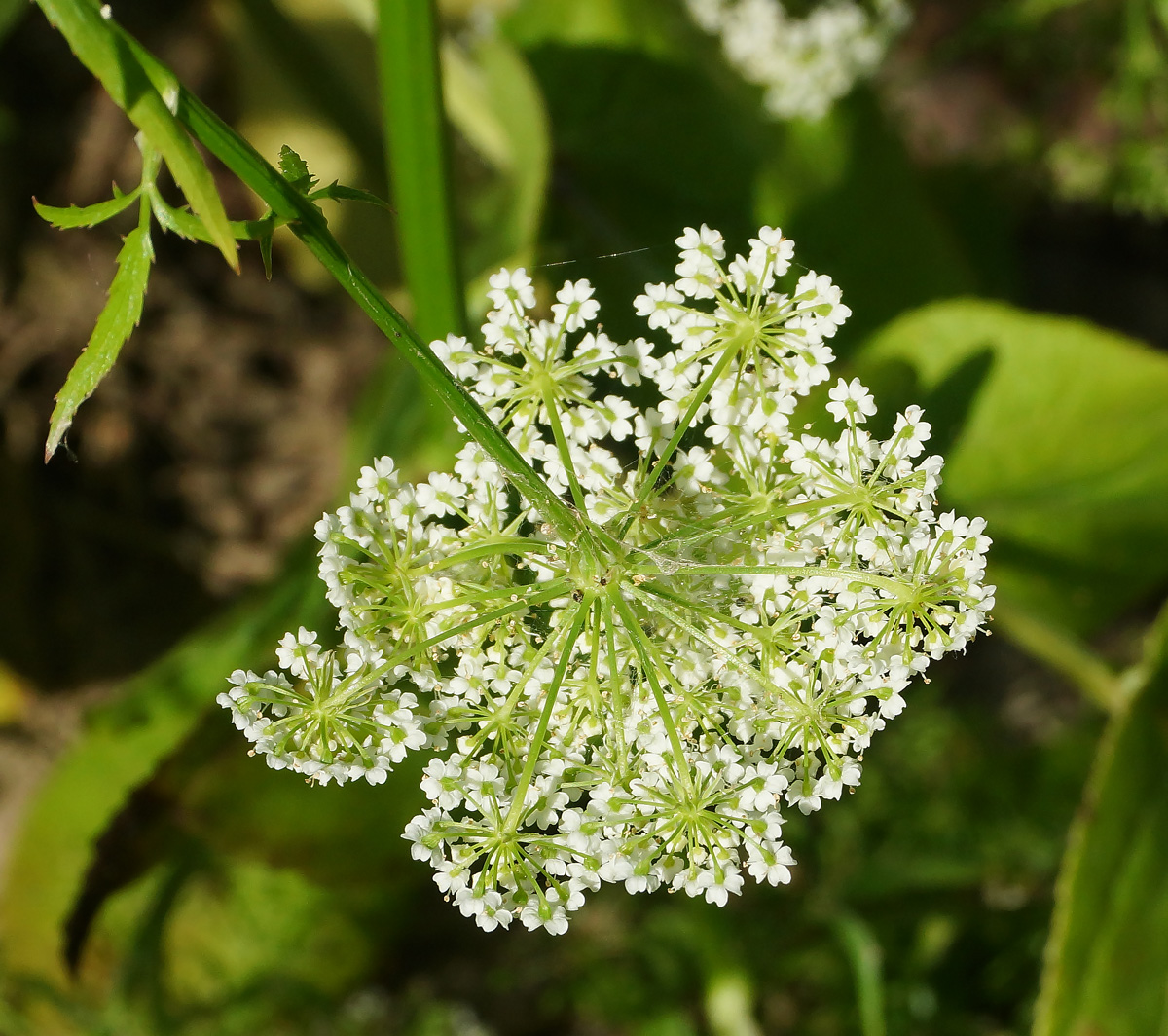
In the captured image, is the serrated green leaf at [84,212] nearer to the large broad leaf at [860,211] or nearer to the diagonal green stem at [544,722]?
the diagonal green stem at [544,722]

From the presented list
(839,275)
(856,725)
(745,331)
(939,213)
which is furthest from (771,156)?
(856,725)

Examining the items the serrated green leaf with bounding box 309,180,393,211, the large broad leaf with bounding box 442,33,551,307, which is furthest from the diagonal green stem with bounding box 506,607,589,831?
the large broad leaf with bounding box 442,33,551,307

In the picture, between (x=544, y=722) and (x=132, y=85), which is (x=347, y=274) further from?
(x=544, y=722)

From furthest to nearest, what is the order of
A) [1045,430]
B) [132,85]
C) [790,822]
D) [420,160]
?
[790,822]
[1045,430]
[420,160]
[132,85]

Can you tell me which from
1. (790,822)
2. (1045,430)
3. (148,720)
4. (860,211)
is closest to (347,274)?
(148,720)

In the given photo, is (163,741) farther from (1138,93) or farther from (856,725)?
(1138,93)

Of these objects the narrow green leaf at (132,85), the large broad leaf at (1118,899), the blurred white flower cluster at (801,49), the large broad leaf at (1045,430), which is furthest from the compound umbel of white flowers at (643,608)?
the blurred white flower cluster at (801,49)

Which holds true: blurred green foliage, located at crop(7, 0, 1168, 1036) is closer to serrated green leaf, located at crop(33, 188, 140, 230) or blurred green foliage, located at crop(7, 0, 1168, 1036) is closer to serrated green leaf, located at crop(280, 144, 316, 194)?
serrated green leaf, located at crop(280, 144, 316, 194)

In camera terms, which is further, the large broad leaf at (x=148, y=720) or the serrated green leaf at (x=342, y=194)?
the large broad leaf at (x=148, y=720)
